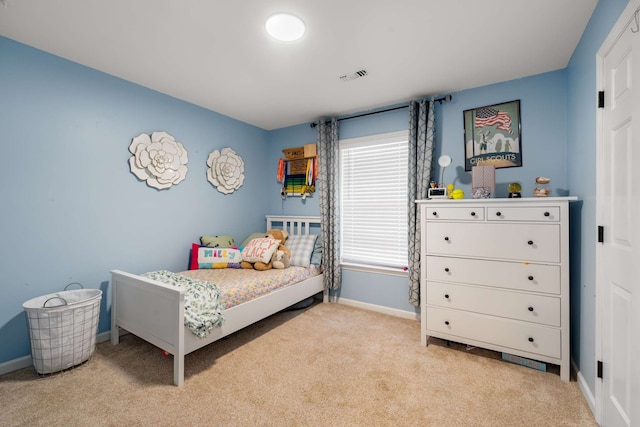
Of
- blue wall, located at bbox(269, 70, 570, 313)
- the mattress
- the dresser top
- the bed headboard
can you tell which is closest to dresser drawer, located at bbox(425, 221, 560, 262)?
the dresser top

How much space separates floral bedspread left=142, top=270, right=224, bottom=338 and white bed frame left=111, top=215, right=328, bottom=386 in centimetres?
7

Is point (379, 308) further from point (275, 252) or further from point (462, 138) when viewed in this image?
point (462, 138)

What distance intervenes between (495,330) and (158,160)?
11.6 ft

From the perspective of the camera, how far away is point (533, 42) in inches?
81.2

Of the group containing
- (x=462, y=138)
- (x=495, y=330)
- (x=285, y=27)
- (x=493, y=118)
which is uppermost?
(x=285, y=27)

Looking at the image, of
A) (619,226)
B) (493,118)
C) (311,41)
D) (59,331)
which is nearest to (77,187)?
(59,331)

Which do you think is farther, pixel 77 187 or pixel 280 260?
pixel 280 260

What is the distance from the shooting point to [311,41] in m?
2.06


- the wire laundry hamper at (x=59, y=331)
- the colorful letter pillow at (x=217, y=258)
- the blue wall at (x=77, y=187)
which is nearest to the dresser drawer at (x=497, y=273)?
the colorful letter pillow at (x=217, y=258)

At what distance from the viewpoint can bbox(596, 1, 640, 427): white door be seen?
123 centimetres

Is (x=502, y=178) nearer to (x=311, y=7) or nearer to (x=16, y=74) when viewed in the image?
(x=311, y=7)

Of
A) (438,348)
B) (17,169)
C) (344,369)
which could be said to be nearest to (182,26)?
(17,169)

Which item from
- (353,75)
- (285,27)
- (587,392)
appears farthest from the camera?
(353,75)

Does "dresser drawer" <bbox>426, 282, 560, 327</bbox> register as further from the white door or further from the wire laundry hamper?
the wire laundry hamper
